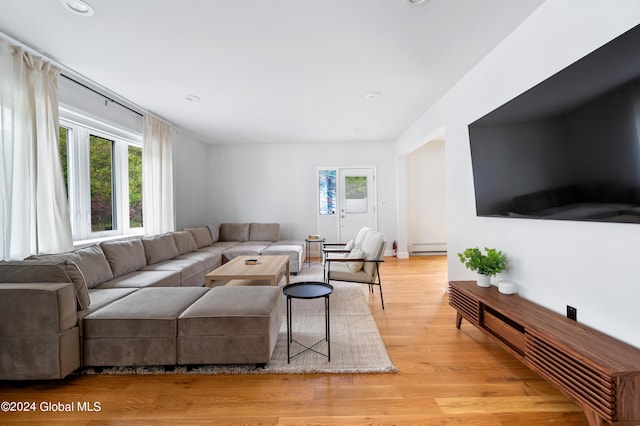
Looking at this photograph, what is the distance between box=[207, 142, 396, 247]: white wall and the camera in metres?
6.90

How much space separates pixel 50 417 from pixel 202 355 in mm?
867

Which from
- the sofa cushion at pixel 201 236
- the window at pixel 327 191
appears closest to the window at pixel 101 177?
the sofa cushion at pixel 201 236

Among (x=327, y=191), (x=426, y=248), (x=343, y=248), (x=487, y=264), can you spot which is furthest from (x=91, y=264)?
(x=426, y=248)

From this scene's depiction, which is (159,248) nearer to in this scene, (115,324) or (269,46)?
(115,324)

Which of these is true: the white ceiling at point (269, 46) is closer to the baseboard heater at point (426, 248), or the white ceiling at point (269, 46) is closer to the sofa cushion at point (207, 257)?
the sofa cushion at point (207, 257)

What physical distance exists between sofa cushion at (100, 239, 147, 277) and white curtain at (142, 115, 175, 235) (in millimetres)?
880

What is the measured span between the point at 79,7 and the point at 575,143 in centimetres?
351

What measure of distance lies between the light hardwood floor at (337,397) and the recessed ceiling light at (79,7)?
8.78ft

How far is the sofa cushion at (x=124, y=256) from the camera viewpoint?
3205 mm

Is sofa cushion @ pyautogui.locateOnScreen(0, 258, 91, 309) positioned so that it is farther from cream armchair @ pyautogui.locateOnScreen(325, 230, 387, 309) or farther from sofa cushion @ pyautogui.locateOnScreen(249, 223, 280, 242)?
sofa cushion @ pyautogui.locateOnScreen(249, 223, 280, 242)

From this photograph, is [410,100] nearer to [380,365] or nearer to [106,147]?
[380,365]

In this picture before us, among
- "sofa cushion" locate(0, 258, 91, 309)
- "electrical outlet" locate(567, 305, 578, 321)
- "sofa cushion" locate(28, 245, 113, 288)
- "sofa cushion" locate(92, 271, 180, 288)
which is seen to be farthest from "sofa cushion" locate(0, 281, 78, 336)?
"electrical outlet" locate(567, 305, 578, 321)

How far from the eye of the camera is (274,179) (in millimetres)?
6930

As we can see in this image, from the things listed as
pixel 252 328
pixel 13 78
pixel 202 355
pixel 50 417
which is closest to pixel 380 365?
pixel 252 328
